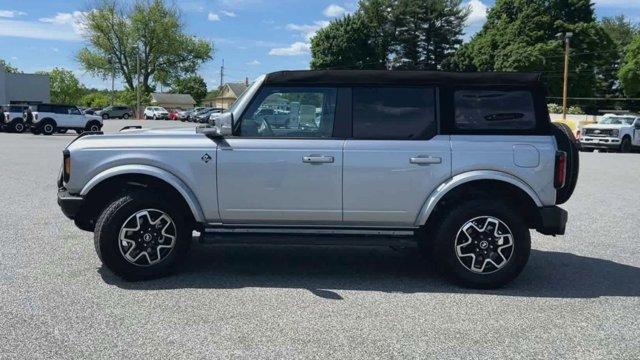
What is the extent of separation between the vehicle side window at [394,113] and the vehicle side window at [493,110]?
268mm

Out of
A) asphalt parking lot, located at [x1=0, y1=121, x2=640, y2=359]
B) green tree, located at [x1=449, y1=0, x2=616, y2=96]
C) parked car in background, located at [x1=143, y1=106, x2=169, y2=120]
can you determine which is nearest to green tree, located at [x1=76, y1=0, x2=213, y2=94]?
parked car in background, located at [x1=143, y1=106, x2=169, y2=120]

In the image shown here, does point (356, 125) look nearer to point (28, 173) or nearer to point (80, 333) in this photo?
point (80, 333)

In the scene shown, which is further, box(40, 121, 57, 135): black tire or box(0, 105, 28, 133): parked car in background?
box(0, 105, 28, 133): parked car in background

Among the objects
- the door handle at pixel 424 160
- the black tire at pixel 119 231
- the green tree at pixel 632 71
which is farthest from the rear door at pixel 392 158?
the green tree at pixel 632 71

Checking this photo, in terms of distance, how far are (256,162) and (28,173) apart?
34.0 feet

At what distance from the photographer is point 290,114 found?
568 centimetres

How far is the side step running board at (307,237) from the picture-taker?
5500 millimetres

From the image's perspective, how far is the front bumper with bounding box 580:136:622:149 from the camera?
27.1 m

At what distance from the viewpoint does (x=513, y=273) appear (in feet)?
18.2

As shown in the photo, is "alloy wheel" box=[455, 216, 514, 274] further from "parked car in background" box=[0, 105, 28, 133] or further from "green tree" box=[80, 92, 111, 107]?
"green tree" box=[80, 92, 111, 107]

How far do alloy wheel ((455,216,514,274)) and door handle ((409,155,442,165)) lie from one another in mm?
619

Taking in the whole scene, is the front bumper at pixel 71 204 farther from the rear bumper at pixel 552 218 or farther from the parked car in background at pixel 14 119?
the parked car in background at pixel 14 119

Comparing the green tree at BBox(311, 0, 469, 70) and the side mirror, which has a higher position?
the green tree at BBox(311, 0, 469, 70)

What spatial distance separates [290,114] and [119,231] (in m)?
1.85
